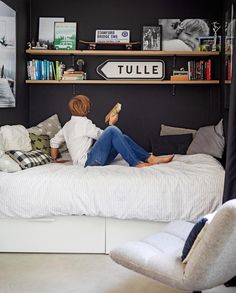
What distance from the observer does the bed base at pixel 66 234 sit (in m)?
3.17

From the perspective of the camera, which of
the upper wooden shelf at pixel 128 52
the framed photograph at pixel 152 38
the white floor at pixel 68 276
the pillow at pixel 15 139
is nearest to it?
the white floor at pixel 68 276

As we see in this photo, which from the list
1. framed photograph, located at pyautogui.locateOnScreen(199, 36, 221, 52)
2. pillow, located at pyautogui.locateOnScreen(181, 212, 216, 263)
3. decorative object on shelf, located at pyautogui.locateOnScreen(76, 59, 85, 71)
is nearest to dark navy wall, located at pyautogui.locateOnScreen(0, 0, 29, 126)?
decorative object on shelf, located at pyautogui.locateOnScreen(76, 59, 85, 71)

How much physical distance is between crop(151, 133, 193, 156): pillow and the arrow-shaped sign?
78 cm

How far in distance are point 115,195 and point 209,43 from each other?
258 centimetres

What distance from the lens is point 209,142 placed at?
14.0 feet

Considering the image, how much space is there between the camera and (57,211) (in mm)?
3098

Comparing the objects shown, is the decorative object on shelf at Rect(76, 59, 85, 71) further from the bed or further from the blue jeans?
the bed

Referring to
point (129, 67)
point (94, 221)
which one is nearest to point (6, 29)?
point (129, 67)

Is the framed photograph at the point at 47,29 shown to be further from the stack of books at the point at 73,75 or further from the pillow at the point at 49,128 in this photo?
the pillow at the point at 49,128

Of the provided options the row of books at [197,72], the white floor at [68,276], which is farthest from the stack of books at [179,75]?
the white floor at [68,276]

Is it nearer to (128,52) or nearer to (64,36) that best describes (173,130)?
(128,52)

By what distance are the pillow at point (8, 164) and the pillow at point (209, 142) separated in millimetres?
1843

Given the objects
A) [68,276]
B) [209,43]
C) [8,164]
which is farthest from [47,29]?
[68,276]

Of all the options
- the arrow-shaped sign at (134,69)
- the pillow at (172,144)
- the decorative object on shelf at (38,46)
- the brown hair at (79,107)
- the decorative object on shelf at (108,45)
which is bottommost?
the pillow at (172,144)
